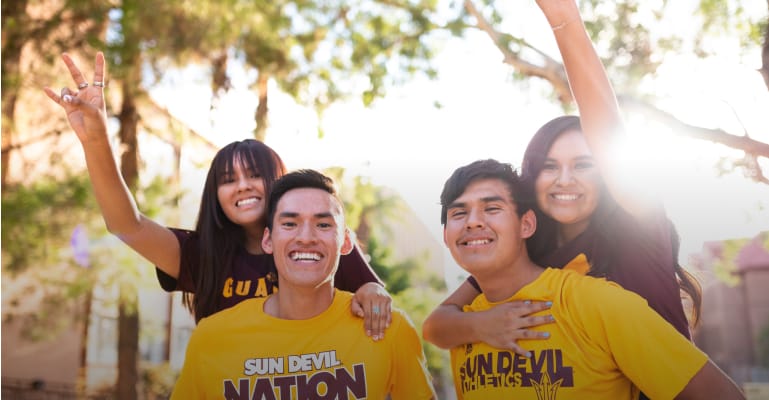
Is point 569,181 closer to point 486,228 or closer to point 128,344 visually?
point 486,228

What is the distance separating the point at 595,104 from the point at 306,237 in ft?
2.97

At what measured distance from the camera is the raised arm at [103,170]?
2443 millimetres

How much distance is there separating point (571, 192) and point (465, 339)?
0.53m

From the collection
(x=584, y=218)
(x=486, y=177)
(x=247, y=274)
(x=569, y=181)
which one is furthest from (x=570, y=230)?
(x=247, y=274)

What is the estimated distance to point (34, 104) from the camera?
24.1 ft

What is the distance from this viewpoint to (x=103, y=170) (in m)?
2.49

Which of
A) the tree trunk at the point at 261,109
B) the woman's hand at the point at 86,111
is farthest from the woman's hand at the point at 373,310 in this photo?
the tree trunk at the point at 261,109

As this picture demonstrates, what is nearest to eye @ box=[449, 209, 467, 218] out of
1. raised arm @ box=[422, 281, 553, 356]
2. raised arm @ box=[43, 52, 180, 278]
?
raised arm @ box=[422, 281, 553, 356]

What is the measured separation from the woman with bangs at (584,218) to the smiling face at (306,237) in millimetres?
406

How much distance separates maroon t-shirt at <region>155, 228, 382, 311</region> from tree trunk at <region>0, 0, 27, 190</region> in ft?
16.2

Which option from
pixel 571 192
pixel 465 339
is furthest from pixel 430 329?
pixel 571 192

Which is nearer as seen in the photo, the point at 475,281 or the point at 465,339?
the point at 465,339

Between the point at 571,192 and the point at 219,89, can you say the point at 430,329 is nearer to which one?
the point at 571,192

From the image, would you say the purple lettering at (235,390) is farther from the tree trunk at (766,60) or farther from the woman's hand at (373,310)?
the tree trunk at (766,60)
